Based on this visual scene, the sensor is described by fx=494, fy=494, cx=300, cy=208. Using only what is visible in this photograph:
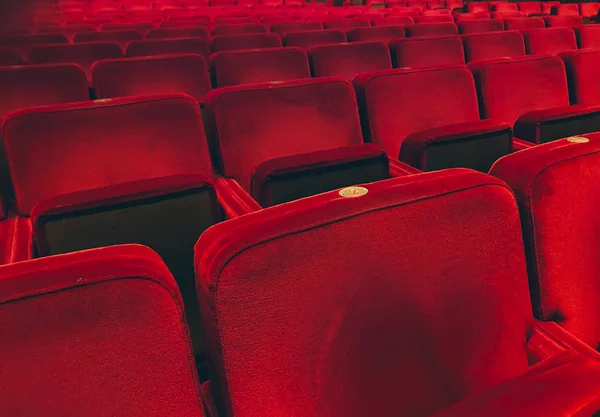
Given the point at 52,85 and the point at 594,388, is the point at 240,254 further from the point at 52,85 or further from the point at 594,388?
the point at 52,85

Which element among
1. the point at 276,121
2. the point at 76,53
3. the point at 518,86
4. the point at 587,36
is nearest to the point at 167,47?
the point at 76,53

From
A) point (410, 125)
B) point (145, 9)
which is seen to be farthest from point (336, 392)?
point (145, 9)

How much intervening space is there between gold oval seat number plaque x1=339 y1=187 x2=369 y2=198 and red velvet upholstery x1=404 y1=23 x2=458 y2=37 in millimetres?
787

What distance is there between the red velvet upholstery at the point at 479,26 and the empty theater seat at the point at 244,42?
Answer: 40 cm

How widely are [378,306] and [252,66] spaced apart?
0.46 meters

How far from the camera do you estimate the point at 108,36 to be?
31.5 inches

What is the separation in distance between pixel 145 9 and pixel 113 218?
1.42 metres

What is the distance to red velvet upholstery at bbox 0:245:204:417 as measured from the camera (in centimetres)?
13

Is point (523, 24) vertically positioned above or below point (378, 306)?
above

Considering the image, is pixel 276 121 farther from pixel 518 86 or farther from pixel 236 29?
pixel 236 29

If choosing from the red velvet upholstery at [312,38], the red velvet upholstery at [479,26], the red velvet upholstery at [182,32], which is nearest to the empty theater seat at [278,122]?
the red velvet upholstery at [312,38]

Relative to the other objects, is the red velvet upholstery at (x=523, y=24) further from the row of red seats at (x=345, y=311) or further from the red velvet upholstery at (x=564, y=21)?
the row of red seats at (x=345, y=311)

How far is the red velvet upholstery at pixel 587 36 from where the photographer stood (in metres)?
0.87

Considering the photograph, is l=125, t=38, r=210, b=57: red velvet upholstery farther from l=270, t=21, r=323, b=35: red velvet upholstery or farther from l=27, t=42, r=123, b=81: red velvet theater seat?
l=270, t=21, r=323, b=35: red velvet upholstery
